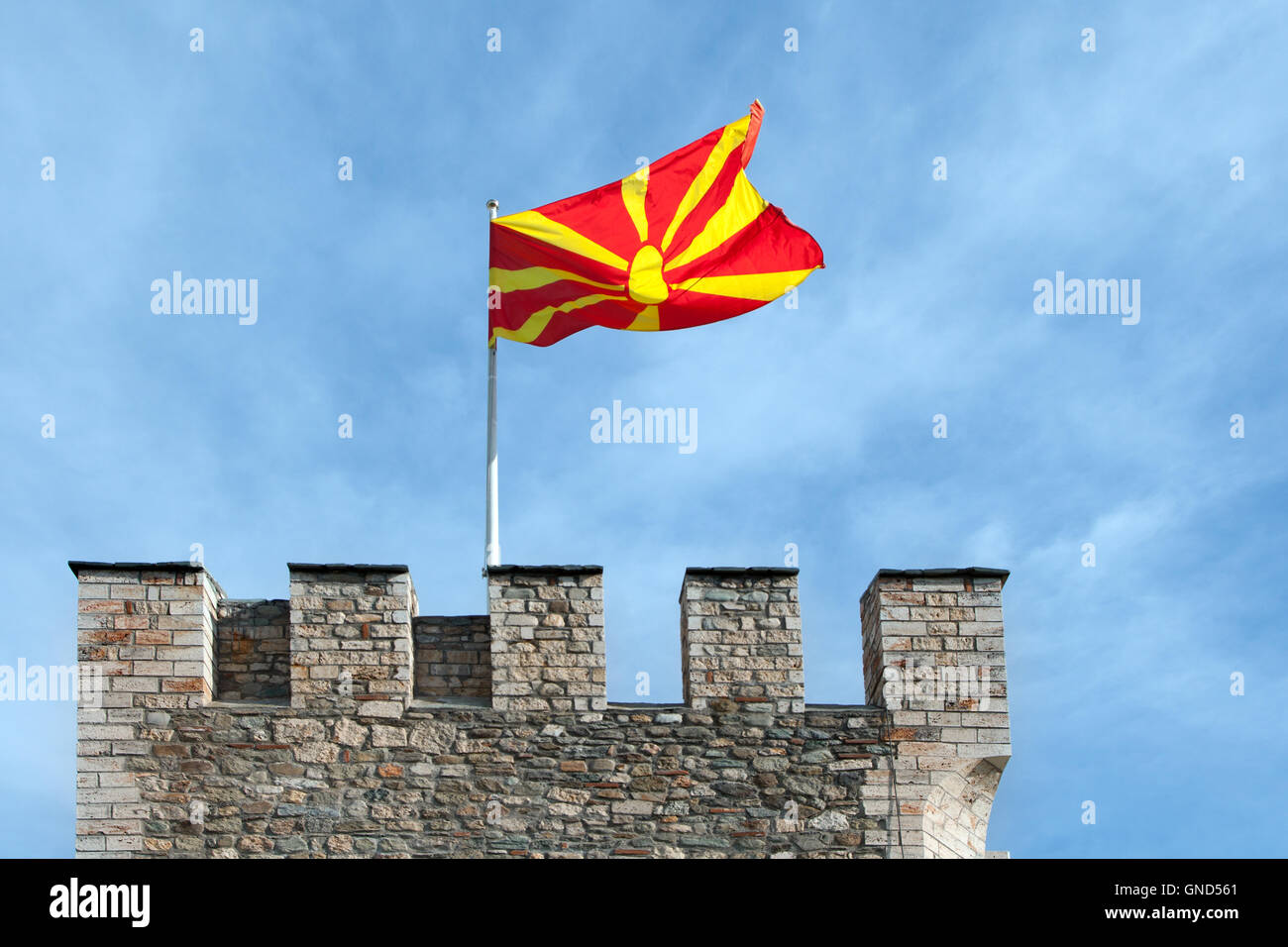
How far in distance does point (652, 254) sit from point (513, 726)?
12.9 ft

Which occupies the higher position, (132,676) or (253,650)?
(253,650)

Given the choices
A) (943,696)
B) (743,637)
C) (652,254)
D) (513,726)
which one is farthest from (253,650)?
(943,696)

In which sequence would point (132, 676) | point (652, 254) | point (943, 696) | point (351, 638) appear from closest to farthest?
point (132, 676) < point (351, 638) < point (943, 696) < point (652, 254)

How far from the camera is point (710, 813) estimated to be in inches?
459

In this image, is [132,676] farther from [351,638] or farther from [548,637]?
[548,637]

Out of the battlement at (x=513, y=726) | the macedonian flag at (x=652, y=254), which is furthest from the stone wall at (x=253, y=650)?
the macedonian flag at (x=652, y=254)

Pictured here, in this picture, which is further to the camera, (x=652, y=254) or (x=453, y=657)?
(x=652, y=254)

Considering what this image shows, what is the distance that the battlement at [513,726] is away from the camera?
1152 cm

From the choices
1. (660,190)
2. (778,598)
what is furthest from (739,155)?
(778,598)

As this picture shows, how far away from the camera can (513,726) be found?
11812 millimetres

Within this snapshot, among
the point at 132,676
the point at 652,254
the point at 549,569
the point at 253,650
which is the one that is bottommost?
the point at 132,676

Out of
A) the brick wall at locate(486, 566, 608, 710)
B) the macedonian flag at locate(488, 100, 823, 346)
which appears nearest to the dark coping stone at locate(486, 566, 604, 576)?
the brick wall at locate(486, 566, 608, 710)
